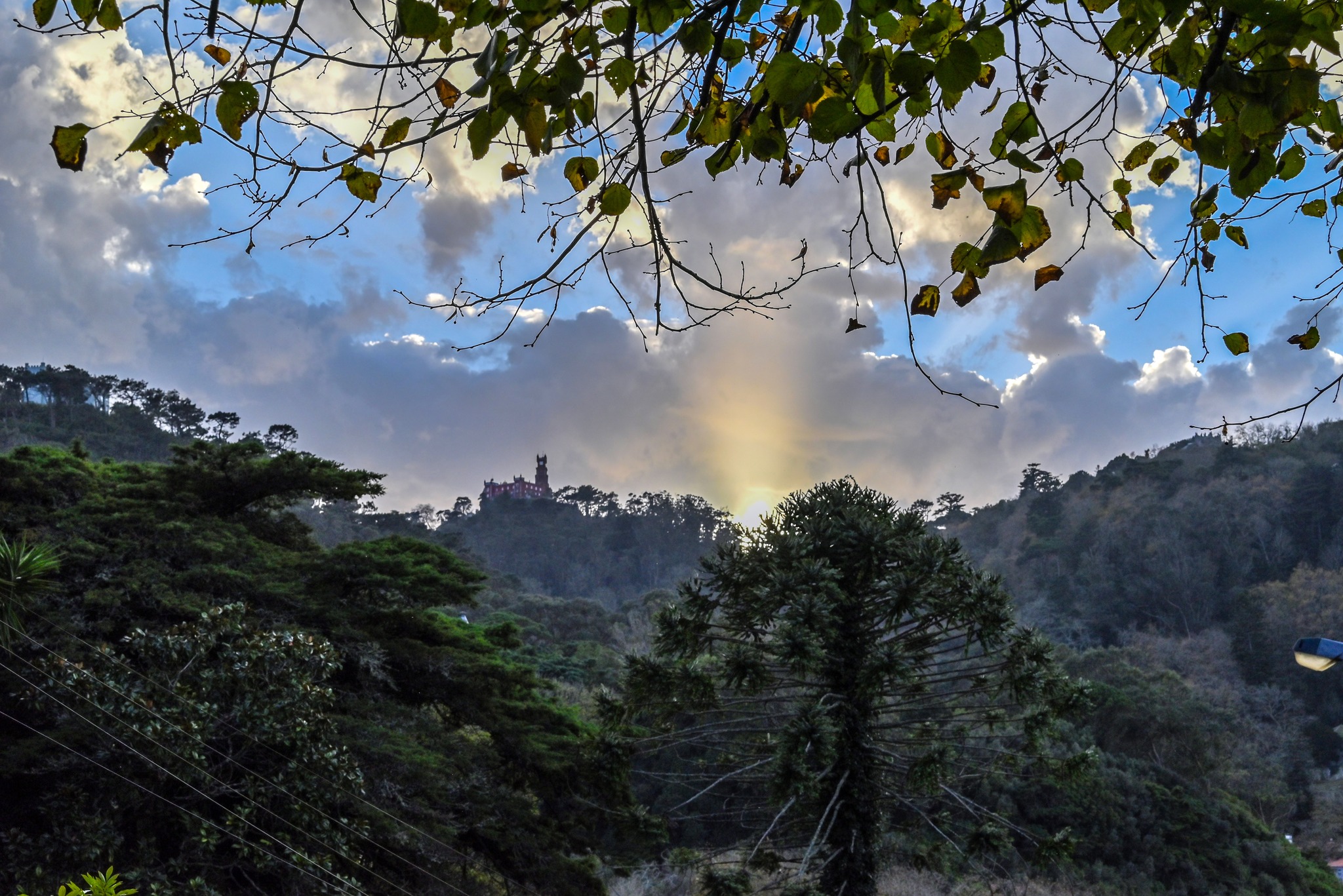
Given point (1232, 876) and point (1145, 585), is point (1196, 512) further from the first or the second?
point (1232, 876)

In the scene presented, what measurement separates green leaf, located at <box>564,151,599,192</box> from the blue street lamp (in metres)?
6.46

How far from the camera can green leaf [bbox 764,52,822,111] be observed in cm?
155

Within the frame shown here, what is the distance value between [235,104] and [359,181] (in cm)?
29

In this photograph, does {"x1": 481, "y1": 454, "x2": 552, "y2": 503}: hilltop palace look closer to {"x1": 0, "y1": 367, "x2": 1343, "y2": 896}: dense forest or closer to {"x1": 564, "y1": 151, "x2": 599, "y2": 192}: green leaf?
{"x1": 0, "y1": 367, "x2": 1343, "y2": 896}: dense forest

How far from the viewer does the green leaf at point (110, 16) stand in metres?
1.71

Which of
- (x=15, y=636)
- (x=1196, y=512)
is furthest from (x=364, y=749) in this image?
(x=1196, y=512)

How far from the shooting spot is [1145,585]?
38.8 meters

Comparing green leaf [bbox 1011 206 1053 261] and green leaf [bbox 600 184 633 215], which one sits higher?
green leaf [bbox 600 184 633 215]

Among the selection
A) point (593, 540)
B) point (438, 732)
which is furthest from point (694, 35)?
point (593, 540)

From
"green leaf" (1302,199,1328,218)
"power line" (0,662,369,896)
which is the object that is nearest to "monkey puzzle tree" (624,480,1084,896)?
"power line" (0,662,369,896)

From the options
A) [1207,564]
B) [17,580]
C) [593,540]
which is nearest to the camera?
[17,580]

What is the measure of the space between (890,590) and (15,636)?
9094 millimetres

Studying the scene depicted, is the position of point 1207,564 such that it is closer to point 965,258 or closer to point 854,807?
point 854,807

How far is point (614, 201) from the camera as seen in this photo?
199 cm
